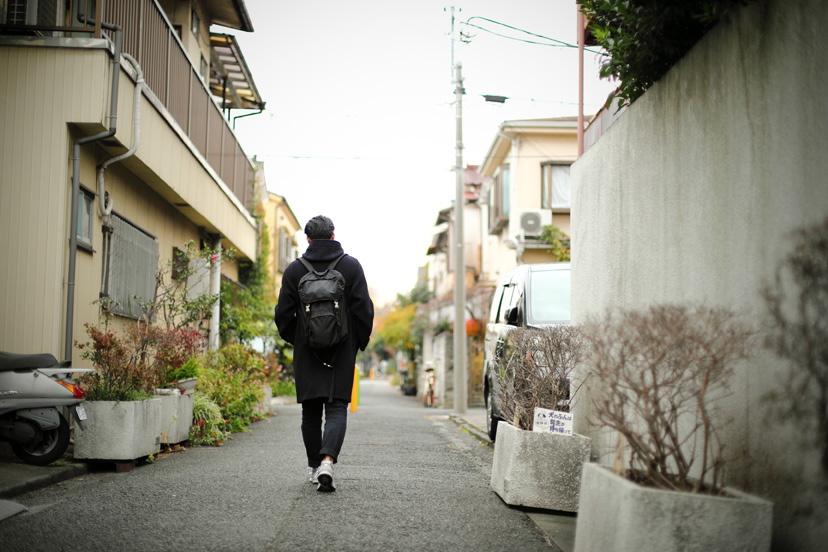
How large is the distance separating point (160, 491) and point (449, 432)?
6.98m

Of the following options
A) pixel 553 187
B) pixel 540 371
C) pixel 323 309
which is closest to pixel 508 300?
pixel 540 371

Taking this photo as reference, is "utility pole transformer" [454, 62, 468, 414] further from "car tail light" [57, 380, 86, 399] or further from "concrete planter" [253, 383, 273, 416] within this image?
"car tail light" [57, 380, 86, 399]

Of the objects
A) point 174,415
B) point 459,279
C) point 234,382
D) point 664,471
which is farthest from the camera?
point 459,279

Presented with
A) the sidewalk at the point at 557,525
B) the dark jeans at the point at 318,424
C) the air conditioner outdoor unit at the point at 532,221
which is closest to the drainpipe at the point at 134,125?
the dark jeans at the point at 318,424

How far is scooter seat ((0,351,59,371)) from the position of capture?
6426 mm

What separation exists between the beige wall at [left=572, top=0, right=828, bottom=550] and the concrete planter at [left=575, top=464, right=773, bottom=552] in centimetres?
31

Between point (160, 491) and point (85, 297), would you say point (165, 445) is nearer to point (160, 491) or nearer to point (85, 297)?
point (85, 297)

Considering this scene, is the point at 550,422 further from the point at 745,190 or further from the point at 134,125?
the point at 134,125

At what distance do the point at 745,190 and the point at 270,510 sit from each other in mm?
3380

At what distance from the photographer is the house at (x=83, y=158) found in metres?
7.54

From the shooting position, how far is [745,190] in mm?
4047

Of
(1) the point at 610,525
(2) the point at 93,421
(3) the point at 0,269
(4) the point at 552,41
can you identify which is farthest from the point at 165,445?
(4) the point at 552,41

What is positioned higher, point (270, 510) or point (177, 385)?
point (177, 385)

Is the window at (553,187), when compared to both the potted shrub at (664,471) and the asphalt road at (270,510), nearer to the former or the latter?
the asphalt road at (270,510)
